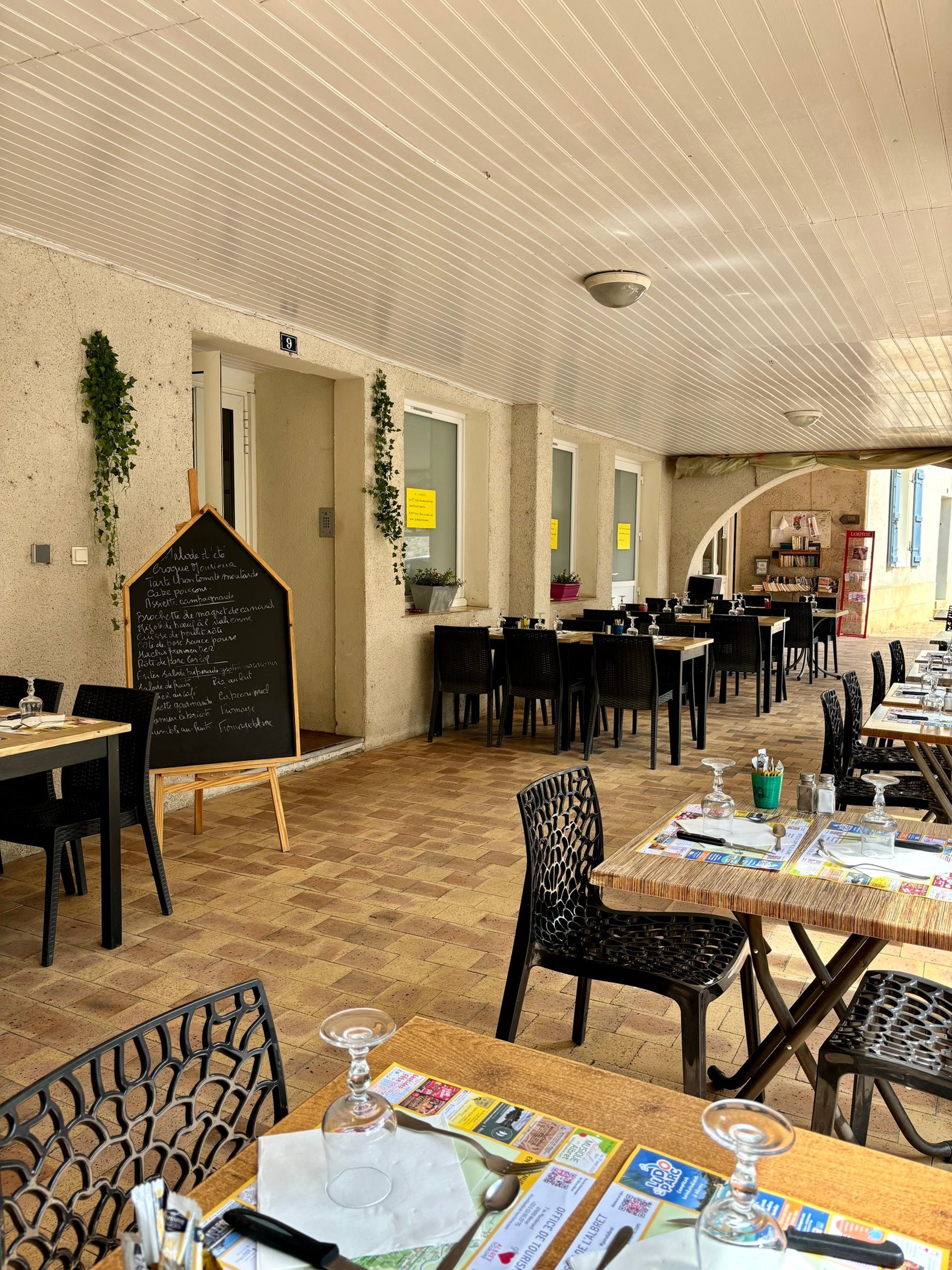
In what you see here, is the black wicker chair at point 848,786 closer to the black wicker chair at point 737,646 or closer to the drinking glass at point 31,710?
the drinking glass at point 31,710

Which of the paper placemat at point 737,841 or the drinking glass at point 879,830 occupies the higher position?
the drinking glass at point 879,830

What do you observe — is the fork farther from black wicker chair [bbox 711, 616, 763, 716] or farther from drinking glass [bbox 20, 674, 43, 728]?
black wicker chair [bbox 711, 616, 763, 716]

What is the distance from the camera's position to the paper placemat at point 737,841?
90.8 inches

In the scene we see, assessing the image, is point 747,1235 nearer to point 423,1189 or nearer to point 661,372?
point 423,1189

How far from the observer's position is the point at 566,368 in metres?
7.23

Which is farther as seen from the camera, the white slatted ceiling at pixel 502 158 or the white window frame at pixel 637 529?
the white window frame at pixel 637 529

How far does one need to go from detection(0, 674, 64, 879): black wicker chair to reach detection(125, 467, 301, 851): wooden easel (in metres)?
0.32

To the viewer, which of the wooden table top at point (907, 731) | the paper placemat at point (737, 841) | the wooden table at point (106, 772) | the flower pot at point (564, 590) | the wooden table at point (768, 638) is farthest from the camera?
the flower pot at point (564, 590)

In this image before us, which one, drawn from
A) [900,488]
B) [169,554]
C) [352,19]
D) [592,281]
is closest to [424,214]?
[592,281]

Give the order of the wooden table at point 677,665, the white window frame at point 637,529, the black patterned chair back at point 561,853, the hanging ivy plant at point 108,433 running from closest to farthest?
the black patterned chair back at point 561,853 < the hanging ivy plant at point 108,433 < the wooden table at point 677,665 < the white window frame at point 637,529

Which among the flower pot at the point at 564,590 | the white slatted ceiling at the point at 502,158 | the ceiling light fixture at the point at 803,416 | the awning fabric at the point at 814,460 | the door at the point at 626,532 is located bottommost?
the flower pot at the point at 564,590

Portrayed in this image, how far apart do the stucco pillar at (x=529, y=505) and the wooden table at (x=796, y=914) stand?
6.39 metres

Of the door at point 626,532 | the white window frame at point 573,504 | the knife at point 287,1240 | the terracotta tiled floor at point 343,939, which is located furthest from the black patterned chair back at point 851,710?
the door at point 626,532

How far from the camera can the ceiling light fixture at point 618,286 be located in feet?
15.5
